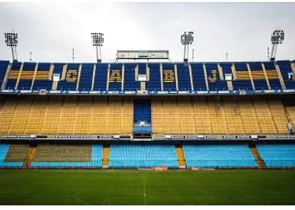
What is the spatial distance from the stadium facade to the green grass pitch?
8446mm

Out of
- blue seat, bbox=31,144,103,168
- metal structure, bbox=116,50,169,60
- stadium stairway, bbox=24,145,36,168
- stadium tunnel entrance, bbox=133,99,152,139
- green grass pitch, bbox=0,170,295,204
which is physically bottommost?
green grass pitch, bbox=0,170,295,204

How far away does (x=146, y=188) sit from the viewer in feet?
97.3

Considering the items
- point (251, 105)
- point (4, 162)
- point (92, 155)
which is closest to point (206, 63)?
point (251, 105)

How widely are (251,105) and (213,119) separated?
8.09 metres

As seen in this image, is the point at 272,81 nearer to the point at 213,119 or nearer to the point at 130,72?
the point at 213,119

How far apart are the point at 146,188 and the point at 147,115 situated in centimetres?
2744

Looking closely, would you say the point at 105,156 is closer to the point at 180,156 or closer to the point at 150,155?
the point at 150,155

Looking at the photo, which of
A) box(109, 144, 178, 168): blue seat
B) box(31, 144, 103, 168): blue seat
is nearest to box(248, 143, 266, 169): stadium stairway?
box(109, 144, 178, 168): blue seat

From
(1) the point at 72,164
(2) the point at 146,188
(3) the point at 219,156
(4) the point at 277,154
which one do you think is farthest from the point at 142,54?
(2) the point at 146,188

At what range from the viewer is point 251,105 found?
5809 centimetres

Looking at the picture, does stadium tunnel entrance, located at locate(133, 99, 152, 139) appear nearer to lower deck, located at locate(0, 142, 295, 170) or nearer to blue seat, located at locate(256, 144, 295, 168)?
lower deck, located at locate(0, 142, 295, 170)

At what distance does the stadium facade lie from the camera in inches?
1906

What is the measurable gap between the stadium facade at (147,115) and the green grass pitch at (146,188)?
845 centimetres

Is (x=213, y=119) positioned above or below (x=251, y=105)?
below
